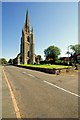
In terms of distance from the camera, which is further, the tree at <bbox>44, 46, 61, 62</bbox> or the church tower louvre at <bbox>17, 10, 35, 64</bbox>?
the tree at <bbox>44, 46, 61, 62</bbox>

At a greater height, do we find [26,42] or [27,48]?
[26,42]

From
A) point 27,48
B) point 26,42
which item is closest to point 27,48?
point 27,48

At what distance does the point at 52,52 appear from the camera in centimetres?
12225

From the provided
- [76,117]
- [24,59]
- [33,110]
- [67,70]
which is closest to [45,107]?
[33,110]

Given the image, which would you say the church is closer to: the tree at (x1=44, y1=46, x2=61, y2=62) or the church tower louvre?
the church tower louvre

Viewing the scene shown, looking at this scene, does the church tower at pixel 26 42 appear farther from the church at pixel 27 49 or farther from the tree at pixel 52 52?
the tree at pixel 52 52

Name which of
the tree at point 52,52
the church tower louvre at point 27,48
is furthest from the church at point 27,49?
the tree at point 52,52

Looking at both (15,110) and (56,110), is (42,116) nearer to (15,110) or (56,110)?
(56,110)

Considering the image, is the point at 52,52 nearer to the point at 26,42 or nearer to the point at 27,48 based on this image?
the point at 27,48

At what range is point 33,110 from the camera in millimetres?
6383

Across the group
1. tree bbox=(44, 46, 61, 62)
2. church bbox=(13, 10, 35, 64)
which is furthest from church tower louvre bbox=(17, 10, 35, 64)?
tree bbox=(44, 46, 61, 62)

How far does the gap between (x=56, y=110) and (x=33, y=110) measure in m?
0.91

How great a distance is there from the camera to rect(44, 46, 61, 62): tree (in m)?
120

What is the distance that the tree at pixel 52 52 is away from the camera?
12026 centimetres
